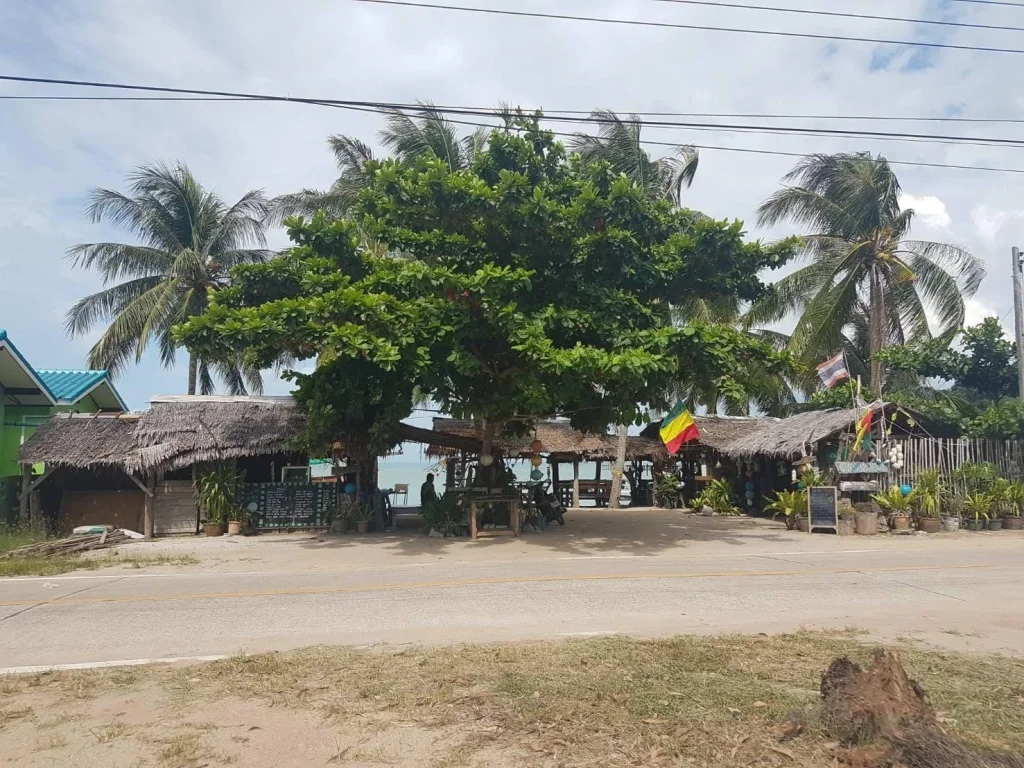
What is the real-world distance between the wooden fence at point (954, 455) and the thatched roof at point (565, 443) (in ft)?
28.4

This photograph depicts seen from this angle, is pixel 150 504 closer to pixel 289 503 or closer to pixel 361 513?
pixel 289 503

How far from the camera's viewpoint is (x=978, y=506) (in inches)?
723

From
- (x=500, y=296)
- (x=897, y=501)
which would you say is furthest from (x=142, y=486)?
(x=897, y=501)

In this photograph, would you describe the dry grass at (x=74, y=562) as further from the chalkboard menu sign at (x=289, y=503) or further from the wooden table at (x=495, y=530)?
the wooden table at (x=495, y=530)

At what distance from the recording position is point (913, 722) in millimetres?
4156

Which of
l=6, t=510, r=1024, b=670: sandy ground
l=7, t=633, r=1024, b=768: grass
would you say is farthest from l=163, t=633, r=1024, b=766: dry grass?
l=6, t=510, r=1024, b=670: sandy ground

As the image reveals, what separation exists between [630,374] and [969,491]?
1142 centimetres

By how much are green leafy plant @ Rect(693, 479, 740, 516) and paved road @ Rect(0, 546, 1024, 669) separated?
1225 centimetres

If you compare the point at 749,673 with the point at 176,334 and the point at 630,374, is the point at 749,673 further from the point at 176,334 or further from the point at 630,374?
the point at 176,334

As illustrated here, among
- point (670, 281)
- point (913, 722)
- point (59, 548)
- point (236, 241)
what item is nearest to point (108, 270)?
point (236, 241)

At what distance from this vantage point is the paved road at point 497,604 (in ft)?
24.3

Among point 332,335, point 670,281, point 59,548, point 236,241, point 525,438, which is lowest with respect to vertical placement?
point 59,548

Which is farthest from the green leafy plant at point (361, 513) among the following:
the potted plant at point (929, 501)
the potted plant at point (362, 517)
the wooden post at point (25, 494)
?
the potted plant at point (929, 501)

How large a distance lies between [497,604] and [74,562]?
902cm
